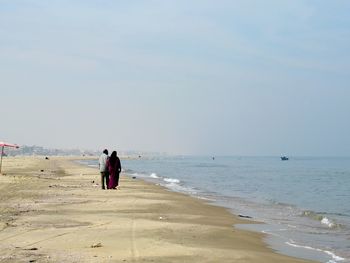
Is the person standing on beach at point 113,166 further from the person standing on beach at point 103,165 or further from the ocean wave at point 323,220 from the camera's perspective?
the ocean wave at point 323,220

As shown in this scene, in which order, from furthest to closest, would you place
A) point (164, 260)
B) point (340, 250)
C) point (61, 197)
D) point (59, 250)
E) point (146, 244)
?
point (61, 197)
point (340, 250)
point (146, 244)
point (59, 250)
point (164, 260)

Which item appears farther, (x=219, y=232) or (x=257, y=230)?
(x=257, y=230)

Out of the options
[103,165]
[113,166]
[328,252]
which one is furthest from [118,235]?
[103,165]

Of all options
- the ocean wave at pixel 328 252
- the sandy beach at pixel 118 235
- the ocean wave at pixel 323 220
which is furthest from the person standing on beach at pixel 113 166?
the ocean wave at pixel 328 252

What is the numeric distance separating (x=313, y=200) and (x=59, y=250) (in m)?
23.1

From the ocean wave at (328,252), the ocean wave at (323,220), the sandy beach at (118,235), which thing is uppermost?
the sandy beach at (118,235)

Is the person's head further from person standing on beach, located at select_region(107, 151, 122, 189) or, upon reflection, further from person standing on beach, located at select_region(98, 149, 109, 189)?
person standing on beach, located at select_region(98, 149, 109, 189)

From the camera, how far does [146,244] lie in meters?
9.78

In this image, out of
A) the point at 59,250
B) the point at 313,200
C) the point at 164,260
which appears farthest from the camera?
the point at 313,200

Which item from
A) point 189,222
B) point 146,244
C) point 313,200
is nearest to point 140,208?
point 189,222

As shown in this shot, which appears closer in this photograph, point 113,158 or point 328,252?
point 328,252

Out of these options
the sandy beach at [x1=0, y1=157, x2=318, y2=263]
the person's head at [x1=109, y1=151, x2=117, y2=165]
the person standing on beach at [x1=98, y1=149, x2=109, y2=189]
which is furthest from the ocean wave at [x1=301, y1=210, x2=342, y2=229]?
the person standing on beach at [x1=98, y1=149, x2=109, y2=189]

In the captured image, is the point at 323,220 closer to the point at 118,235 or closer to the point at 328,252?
the point at 328,252

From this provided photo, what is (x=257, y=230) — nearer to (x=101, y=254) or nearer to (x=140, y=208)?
(x=140, y=208)
